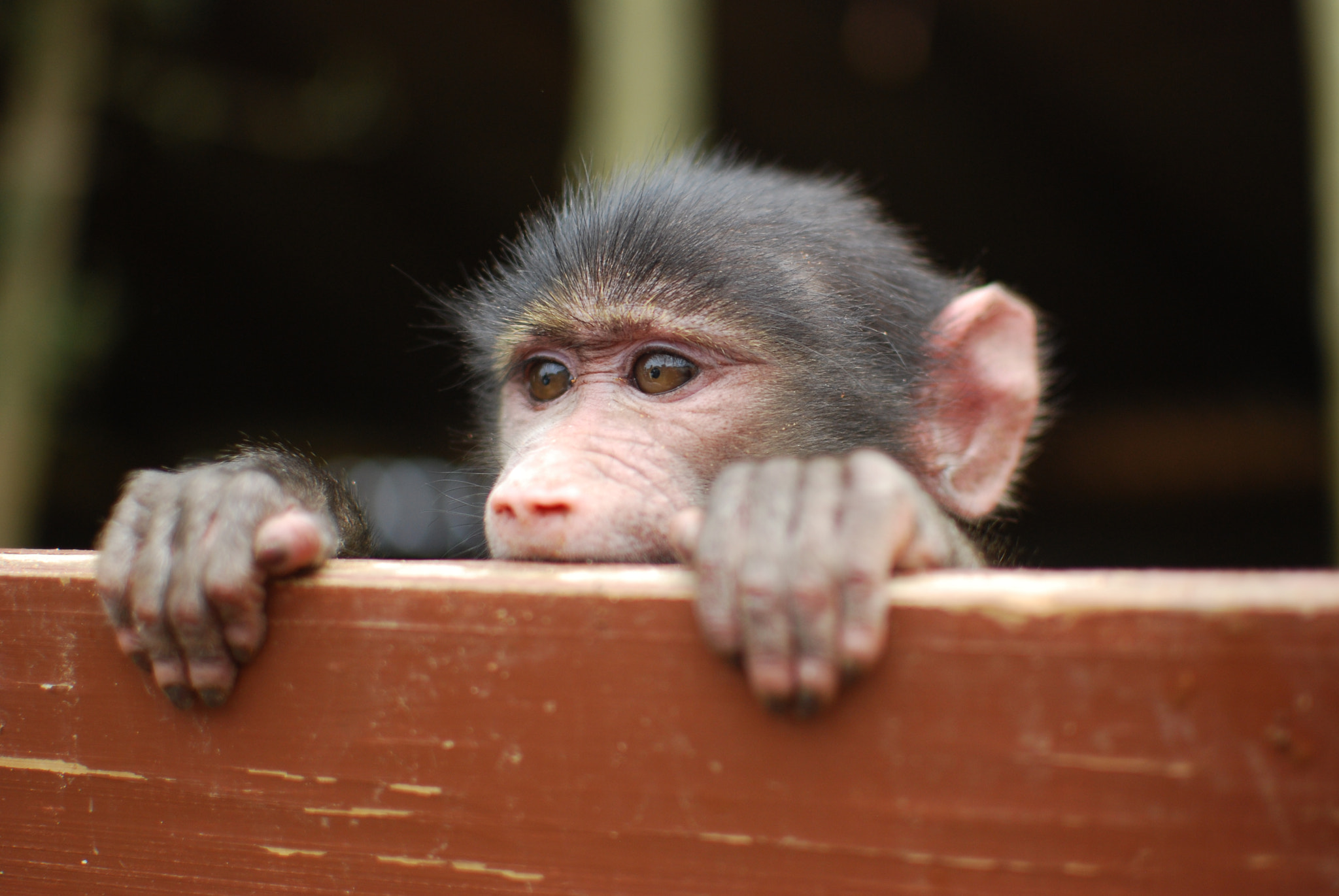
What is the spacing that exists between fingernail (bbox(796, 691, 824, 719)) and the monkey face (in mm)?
1028

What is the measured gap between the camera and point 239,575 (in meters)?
1.34

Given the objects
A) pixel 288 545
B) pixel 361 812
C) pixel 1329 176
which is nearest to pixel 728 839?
pixel 361 812

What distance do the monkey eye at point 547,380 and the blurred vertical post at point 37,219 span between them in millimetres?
3822

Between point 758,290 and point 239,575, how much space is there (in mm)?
1646

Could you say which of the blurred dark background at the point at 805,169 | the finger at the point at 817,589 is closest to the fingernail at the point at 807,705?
the finger at the point at 817,589

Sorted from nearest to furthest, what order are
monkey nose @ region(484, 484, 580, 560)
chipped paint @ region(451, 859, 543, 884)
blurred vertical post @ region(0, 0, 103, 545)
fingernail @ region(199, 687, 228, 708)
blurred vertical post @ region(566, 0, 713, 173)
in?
chipped paint @ region(451, 859, 543, 884) → fingernail @ region(199, 687, 228, 708) → monkey nose @ region(484, 484, 580, 560) → blurred vertical post @ region(566, 0, 713, 173) → blurred vertical post @ region(0, 0, 103, 545)

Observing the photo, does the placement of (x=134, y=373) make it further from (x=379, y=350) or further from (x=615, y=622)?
(x=615, y=622)

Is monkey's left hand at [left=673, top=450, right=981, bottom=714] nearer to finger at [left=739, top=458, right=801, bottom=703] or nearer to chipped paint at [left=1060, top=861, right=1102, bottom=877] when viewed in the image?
finger at [left=739, top=458, right=801, bottom=703]

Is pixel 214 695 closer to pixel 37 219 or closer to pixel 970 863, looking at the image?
pixel 970 863

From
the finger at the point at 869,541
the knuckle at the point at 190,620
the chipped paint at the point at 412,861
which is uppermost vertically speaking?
the finger at the point at 869,541

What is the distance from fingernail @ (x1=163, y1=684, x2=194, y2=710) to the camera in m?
1.29

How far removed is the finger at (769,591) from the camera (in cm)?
105

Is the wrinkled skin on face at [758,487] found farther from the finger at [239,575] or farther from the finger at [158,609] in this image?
the finger at [158,609]

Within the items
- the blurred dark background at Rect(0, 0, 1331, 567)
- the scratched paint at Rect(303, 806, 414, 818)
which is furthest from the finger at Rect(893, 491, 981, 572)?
the blurred dark background at Rect(0, 0, 1331, 567)
